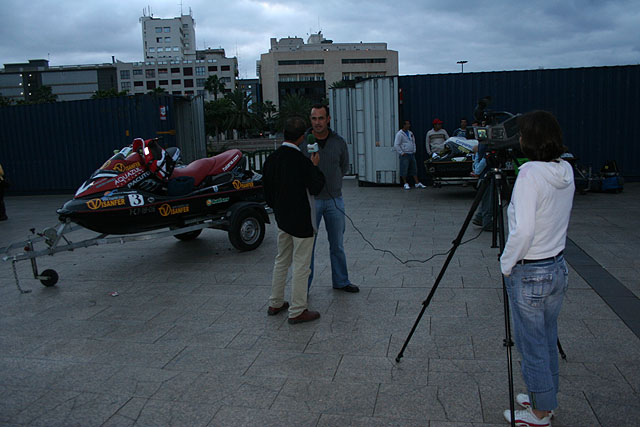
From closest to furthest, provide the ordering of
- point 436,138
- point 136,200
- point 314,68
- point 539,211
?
1. point 539,211
2. point 136,200
3. point 436,138
4. point 314,68

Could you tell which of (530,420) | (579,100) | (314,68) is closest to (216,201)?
(530,420)

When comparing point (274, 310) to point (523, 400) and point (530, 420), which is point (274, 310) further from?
point (530, 420)

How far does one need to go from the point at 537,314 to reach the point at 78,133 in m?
17.7

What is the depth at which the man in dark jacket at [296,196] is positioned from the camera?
15.5ft

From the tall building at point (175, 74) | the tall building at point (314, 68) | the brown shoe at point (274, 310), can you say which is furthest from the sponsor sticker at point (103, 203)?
the tall building at point (175, 74)

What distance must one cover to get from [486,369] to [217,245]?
5.44 metres

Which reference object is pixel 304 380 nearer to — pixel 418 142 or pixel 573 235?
pixel 573 235

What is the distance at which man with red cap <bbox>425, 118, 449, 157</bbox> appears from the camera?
14.0 metres

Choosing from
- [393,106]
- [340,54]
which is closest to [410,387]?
[393,106]

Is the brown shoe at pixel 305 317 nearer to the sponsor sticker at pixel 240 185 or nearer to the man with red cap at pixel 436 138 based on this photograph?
the sponsor sticker at pixel 240 185

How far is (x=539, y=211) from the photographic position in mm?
2750

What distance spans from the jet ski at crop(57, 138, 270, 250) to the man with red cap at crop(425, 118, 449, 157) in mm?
6877

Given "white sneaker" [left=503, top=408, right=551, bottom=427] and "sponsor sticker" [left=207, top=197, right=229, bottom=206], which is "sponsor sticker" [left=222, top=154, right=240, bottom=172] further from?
"white sneaker" [left=503, top=408, right=551, bottom=427]

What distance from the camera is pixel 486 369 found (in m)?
3.79
